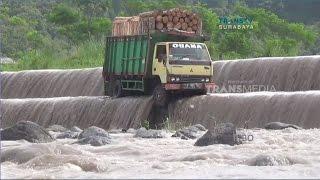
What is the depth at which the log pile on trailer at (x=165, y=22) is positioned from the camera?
20406mm

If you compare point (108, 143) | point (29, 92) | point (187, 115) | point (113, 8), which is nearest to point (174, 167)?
point (108, 143)

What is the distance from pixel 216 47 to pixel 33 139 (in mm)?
26817

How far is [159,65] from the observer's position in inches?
751

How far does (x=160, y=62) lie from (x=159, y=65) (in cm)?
9

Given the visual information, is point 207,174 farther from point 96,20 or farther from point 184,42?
point 96,20

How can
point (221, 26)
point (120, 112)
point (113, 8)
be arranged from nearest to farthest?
point (120, 112)
point (221, 26)
point (113, 8)

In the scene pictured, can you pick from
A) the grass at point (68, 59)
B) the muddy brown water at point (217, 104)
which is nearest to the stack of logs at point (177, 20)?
Result: the muddy brown water at point (217, 104)

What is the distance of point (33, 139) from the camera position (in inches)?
479

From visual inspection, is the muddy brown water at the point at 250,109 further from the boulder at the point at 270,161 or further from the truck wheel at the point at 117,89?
the boulder at the point at 270,161

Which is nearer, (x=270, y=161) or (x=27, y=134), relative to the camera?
(x=270, y=161)

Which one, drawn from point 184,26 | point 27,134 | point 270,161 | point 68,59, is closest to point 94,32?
point 68,59

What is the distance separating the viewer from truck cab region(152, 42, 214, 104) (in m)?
18.4

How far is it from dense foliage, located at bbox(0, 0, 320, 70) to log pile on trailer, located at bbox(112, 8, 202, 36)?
30.1 feet

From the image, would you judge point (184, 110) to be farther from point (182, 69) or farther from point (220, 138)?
point (220, 138)
